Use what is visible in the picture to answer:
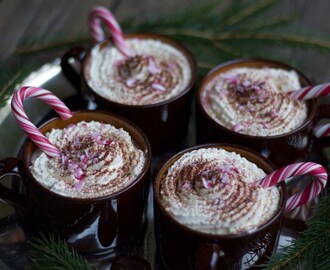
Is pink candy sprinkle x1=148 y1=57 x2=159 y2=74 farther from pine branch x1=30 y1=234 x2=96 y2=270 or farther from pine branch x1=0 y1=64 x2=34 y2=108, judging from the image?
pine branch x1=30 y1=234 x2=96 y2=270

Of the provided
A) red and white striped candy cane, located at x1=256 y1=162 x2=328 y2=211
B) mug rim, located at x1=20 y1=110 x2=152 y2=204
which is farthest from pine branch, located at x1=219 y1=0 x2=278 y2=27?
red and white striped candy cane, located at x1=256 y1=162 x2=328 y2=211

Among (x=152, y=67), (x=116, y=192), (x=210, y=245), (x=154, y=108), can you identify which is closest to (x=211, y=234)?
(x=210, y=245)

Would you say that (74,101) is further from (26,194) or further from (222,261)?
(222,261)

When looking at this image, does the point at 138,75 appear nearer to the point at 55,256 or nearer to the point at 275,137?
the point at 275,137

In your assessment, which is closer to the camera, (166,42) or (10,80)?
(10,80)

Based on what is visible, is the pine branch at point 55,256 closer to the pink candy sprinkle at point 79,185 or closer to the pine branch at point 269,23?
the pink candy sprinkle at point 79,185

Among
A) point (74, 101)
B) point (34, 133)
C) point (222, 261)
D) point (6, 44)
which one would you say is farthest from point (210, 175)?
point (6, 44)

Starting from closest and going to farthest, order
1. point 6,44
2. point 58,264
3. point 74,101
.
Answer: point 58,264
point 74,101
point 6,44
